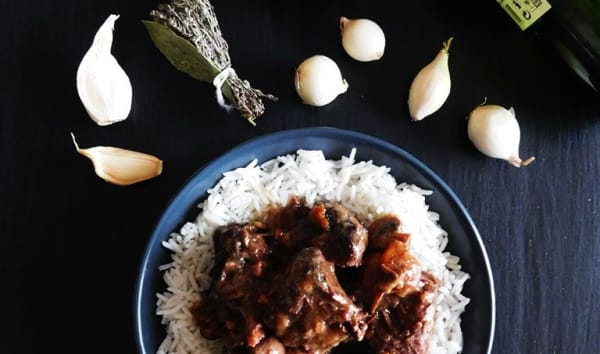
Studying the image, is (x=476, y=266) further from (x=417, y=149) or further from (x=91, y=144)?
(x=91, y=144)

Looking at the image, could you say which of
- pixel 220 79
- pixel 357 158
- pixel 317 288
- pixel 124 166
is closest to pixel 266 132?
pixel 220 79

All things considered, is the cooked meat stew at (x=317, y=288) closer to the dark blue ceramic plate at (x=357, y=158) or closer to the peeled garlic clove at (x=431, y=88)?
the dark blue ceramic plate at (x=357, y=158)

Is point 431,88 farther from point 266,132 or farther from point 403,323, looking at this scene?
point 403,323

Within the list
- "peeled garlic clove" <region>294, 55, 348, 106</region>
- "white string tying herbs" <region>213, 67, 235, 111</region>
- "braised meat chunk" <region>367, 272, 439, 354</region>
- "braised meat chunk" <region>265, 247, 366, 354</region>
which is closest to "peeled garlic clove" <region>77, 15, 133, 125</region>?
"white string tying herbs" <region>213, 67, 235, 111</region>

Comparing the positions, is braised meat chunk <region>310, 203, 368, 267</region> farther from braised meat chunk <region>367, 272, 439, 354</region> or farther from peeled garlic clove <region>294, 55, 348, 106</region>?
peeled garlic clove <region>294, 55, 348, 106</region>

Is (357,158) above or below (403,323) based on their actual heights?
above

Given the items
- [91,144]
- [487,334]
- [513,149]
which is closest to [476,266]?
[487,334]

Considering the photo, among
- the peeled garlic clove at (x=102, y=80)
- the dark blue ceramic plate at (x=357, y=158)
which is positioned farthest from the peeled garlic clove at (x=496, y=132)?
the peeled garlic clove at (x=102, y=80)
